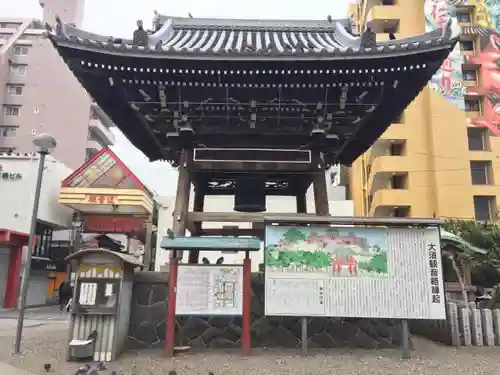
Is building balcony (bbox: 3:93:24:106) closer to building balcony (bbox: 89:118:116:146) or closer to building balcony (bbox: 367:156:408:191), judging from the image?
building balcony (bbox: 89:118:116:146)

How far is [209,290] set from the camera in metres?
9.66

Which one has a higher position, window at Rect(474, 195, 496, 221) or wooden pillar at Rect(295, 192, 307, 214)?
window at Rect(474, 195, 496, 221)

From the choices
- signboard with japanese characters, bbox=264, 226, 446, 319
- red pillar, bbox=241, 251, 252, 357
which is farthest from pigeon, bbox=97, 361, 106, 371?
signboard with japanese characters, bbox=264, 226, 446, 319

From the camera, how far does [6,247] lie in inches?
1016

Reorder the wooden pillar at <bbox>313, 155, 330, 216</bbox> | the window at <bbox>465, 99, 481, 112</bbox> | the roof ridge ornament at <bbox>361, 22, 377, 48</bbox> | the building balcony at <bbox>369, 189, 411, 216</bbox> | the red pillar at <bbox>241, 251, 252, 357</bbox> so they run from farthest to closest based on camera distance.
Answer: the window at <bbox>465, 99, 481, 112</bbox>
the building balcony at <bbox>369, 189, 411, 216</bbox>
the wooden pillar at <bbox>313, 155, 330, 216</bbox>
the roof ridge ornament at <bbox>361, 22, 377, 48</bbox>
the red pillar at <bbox>241, 251, 252, 357</bbox>

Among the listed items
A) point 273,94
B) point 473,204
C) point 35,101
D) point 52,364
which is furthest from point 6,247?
point 473,204

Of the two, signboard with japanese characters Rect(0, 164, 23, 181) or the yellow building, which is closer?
signboard with japanese characters Rect(0, 164, 23, 181)

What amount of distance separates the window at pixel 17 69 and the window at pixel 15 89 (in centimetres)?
148

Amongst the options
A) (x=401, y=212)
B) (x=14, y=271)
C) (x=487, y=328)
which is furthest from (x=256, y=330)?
(x=401, y=212)

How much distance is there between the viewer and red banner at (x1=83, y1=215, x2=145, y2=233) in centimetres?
3027

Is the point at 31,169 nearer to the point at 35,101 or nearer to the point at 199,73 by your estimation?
the point at 199,73

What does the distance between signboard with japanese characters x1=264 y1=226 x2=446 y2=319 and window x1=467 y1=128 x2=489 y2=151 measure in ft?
103

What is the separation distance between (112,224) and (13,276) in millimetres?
Result: 6790

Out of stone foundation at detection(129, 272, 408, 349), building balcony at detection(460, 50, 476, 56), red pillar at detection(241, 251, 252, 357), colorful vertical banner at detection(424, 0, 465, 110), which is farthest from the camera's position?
building balcony at detection(460, 50, 476, 56)
